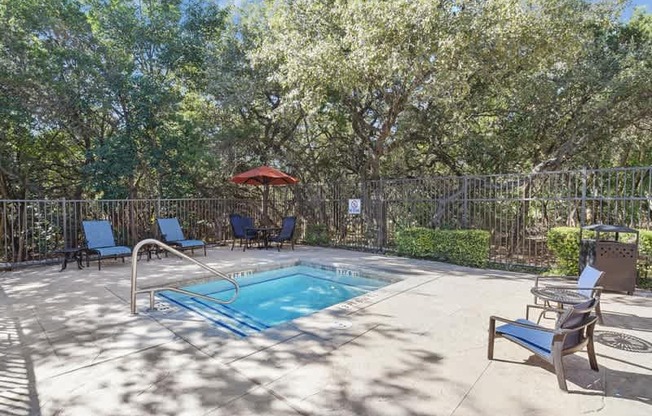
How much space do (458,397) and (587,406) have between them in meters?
0.84

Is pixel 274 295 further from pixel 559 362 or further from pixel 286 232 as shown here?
pixel 559 362

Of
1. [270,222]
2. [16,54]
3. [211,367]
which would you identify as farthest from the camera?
[270,222]

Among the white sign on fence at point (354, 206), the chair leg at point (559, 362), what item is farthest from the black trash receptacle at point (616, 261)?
the white sign on fence at point (354, 206)

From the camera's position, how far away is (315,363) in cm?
295

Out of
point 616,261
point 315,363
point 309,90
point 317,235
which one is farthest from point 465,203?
point 315,363

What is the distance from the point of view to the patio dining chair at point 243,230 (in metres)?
9.91

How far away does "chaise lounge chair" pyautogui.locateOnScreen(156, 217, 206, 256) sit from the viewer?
8.36m

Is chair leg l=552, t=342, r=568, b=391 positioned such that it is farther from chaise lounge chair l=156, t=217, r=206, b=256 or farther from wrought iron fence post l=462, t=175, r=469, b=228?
chaise lounge chair l=156, t=217, r=206, b=256

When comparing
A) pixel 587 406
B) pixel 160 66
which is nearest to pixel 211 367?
pixel 587 406

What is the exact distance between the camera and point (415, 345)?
10.8 ft

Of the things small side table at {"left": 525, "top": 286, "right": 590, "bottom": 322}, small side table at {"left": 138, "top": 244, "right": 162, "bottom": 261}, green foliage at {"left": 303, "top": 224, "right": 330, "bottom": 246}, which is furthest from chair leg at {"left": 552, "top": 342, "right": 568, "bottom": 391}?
green foliage at {"left": 303, "top": 224, "right": 330, "bottom": 246}

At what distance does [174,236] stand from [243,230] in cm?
206

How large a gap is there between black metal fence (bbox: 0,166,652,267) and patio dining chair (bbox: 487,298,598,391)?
4.44 metres

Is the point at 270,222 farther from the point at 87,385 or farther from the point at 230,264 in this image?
the point at 87,385
